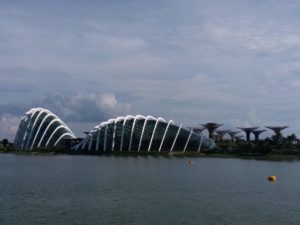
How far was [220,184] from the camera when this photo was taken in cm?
5103

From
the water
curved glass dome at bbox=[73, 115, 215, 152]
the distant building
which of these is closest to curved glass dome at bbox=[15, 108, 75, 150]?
the distant building

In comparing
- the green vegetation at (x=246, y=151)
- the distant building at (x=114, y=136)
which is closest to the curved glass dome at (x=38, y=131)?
the distant building at (x=114, y=136)

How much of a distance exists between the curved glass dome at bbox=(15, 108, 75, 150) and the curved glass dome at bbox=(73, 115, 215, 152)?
12.8 metres

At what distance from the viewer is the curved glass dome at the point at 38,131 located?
457 ft

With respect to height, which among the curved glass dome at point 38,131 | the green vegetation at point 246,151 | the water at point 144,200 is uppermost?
the curved glass dome at point 38,131

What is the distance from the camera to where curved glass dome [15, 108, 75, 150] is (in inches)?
5487

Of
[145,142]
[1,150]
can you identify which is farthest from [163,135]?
[1,150]

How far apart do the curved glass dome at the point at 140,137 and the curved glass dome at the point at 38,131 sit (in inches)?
505

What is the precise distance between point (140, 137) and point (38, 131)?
30.3 m

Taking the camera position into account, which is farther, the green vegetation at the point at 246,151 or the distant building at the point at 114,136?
the distant building at the point at 114,136

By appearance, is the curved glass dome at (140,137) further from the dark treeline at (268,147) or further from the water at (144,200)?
the water at (144,200)

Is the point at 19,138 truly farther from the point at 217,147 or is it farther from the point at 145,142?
the point at 217,147

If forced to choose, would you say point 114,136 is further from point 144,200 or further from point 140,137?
point 144,200

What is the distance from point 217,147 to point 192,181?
92.1m
